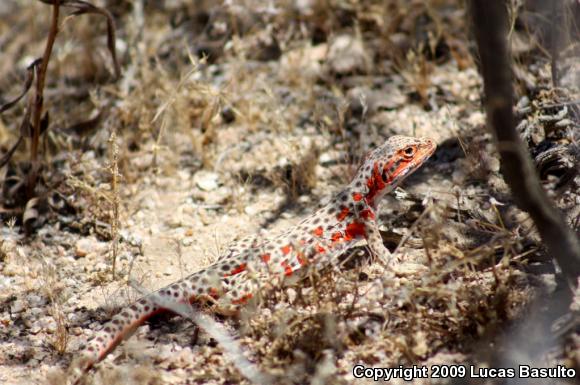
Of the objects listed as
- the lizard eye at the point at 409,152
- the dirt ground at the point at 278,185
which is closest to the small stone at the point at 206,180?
the dirt ground at the point at 278,185

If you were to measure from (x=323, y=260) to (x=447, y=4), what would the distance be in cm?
390

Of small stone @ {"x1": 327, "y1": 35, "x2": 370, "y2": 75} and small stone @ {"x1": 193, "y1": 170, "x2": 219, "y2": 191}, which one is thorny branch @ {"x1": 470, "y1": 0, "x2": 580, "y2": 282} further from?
small stone @ {"x1": 327, "y1": 35, "x2": 370, "y2": 75}

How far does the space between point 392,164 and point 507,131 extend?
1.61 metres

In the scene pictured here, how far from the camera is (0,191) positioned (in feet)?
19.1

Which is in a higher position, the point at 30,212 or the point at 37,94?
the point at 37,94

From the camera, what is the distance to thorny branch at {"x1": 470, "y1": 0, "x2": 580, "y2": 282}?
305 cm

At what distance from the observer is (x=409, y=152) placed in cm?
490

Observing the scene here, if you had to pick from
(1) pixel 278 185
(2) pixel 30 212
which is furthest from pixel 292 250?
(2) pixel 30 212

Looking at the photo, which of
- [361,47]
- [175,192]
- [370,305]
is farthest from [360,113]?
[370,305]

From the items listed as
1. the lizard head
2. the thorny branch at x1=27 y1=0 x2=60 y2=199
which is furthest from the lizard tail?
the thorny branch at x1=27 y1=0 x2=60 y2=199

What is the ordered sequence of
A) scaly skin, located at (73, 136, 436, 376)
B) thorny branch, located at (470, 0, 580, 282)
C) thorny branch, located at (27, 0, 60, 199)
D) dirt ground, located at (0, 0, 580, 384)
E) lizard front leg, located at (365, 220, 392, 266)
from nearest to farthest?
thorny branch, located at (470, 0, 580, 282) < dirt ground, located at (0, 0, 580, 384) < scaly skin, located at (73, 136, 436, 376) < lizard front leg, located at (365, 220, 392, 266) < thorny branch, located at (27, 0, 60, 199)

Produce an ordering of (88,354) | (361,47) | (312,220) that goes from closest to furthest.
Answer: (88,354) < (312,220) < (361,47)

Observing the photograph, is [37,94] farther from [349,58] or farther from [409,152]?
[349,58]

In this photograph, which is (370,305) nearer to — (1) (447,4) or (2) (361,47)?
(2) (361,47)
